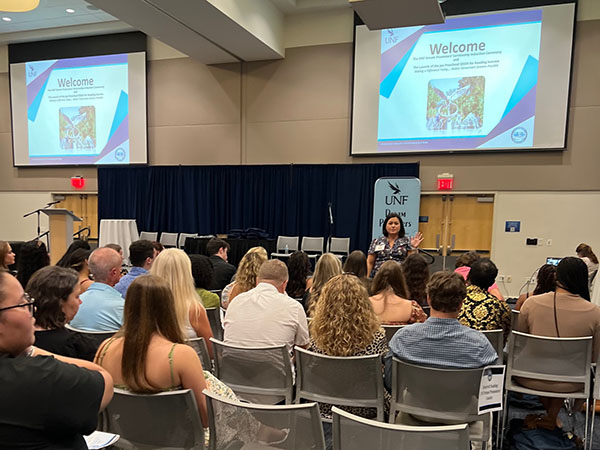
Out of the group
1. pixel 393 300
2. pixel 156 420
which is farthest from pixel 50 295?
pixel 393 300

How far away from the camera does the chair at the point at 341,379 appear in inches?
79.0

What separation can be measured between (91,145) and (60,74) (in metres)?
1.86

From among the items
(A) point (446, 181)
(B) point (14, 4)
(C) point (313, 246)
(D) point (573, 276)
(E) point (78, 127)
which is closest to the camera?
(D) point (573, 276)

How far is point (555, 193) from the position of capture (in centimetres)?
686

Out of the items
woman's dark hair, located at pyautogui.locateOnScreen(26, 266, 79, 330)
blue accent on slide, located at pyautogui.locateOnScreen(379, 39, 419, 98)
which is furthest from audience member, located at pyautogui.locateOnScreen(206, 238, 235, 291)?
blue accent on slide, located at pyautogui.locateOnScreen(379, 39, 419, 98)

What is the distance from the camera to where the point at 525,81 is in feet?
22.0

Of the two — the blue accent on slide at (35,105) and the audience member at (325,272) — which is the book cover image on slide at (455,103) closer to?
the audience member at (325,272)

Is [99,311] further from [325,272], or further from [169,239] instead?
[169,239]

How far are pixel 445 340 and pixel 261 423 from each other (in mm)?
927

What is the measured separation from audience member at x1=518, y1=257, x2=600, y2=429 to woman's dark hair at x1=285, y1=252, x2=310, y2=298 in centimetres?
184

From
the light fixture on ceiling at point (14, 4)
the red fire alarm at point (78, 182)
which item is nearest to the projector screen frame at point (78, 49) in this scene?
the red fire alarm at point (78, 182)

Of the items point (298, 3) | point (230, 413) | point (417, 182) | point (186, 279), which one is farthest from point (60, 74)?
point (230, 413)

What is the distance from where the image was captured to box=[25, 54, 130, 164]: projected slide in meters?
9.16

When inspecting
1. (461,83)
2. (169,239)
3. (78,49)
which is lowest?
(169,239)
